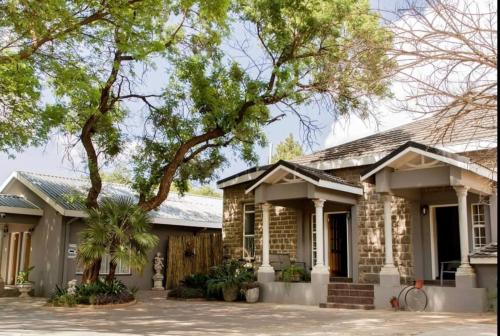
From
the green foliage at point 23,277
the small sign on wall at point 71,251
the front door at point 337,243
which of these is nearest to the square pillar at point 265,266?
the front door at point 337,243

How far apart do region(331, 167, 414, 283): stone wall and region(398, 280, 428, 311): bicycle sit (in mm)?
1698

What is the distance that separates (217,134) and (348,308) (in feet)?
20.2

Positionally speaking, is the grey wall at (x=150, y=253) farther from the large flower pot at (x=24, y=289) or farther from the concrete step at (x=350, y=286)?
the concrete step at (x=350, y=286)

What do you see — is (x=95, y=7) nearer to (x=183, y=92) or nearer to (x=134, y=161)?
(x=183, y=92)

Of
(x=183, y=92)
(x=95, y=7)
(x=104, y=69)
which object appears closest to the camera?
(x=95, y=7)

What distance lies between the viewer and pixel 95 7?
10.8 meters

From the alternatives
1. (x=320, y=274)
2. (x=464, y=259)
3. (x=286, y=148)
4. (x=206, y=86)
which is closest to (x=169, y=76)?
(x=206, y=86)

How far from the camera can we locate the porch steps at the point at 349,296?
1359 cm

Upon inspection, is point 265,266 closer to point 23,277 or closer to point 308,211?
point 308,211

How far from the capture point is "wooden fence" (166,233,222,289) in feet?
68.5

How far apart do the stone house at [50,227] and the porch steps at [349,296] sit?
6630 millimetres

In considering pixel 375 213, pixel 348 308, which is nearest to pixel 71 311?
pixel 348 308

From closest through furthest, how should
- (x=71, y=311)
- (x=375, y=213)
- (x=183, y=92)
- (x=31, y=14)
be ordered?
(x=31, y=14), (x=71, y=311), (x=375, y=213), (x=183, y=92)

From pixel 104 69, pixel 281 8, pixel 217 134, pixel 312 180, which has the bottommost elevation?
pixel 312 180
